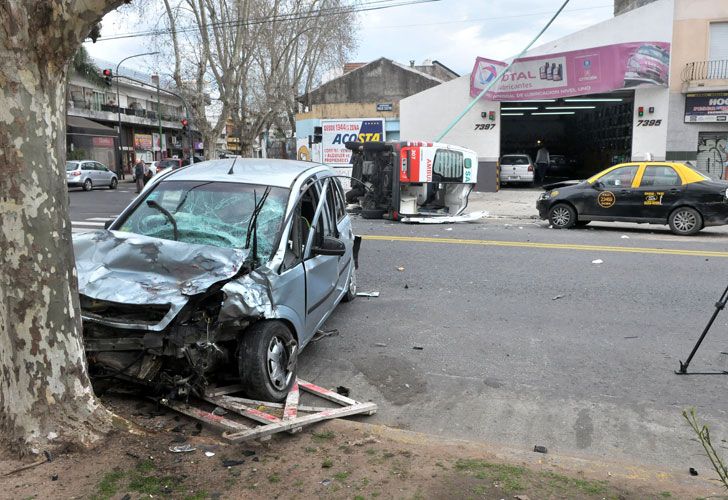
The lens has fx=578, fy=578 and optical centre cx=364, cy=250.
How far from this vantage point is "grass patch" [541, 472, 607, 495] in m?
3.10

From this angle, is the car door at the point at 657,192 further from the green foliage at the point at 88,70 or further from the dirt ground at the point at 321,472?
the green foliage at the point at 88,70

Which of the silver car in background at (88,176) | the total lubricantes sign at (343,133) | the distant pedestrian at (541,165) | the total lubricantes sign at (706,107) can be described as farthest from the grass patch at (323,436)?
the distant pedestrian at (541,165)

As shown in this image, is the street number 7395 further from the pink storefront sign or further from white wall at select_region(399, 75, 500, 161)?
white wall at select_region(399, 75, 500, 161)

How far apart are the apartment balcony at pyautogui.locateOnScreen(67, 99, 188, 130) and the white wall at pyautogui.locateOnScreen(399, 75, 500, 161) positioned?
2816 centimetres

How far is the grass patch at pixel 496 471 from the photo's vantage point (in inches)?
123

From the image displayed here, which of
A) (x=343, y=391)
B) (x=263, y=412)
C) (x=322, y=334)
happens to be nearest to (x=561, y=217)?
(x=322, y=334)

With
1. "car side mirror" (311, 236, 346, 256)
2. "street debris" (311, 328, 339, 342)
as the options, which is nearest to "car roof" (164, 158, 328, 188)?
"car side mirror" (311, 236, 346, 256)

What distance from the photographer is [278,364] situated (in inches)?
168

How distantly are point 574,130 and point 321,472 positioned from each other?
123 ft

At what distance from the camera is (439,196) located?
16.0 meters

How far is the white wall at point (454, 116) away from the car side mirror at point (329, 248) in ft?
69.8

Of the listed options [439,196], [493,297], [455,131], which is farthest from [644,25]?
[493,297]

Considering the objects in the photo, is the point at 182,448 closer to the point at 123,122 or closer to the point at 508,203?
the point at 508,203

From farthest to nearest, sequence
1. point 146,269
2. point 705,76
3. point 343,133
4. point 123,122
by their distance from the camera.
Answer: point 123,122, point 343,133, point 705,76, point 146,269
